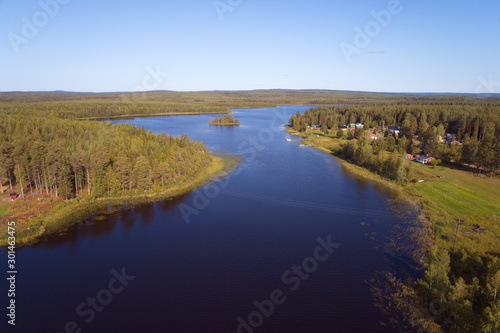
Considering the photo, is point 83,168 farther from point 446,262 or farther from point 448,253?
point 448,253

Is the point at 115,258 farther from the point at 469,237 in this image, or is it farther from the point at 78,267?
the point at 469,237

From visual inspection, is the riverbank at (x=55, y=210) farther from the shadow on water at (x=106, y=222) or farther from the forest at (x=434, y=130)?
the forest at (x=434, y=130)

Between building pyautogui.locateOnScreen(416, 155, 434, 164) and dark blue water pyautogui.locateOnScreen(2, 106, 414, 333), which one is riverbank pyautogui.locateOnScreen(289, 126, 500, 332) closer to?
dark blue water pyautogui.locateOnScreen(2, 106, 414, 333)

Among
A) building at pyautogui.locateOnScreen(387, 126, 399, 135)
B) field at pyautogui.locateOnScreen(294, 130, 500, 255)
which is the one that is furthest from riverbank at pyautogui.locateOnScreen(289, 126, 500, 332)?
building at pyautogui.locateOnScreen(387, 126, 399, 135)

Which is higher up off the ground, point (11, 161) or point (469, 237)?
point (11, 161)

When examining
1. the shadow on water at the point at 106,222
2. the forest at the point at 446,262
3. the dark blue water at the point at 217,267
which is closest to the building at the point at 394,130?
the forest at the point at 446,262

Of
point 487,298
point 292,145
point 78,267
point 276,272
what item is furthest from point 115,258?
point 292,145

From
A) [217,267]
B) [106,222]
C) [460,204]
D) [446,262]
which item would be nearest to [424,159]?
[460,204]
